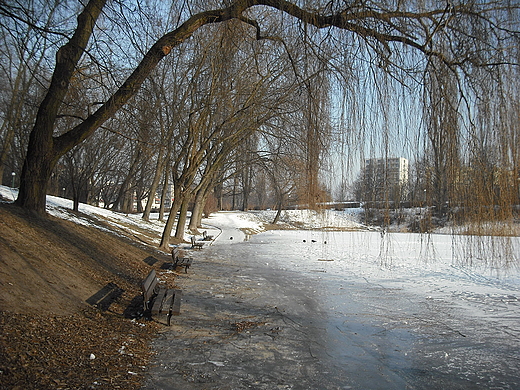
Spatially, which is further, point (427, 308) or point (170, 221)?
point (170, 221)

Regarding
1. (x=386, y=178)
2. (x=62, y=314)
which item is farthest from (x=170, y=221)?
(x=386, y=178)

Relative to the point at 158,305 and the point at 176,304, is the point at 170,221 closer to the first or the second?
the point at 176,304

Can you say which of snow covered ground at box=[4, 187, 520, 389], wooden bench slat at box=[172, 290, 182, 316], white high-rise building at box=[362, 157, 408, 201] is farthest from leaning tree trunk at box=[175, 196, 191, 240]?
white high-rise building at box=[362, 157, 408, 201]

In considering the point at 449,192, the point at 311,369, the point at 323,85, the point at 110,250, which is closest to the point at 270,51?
the point at 323,85

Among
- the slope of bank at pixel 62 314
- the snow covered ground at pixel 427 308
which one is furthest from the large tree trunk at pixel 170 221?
the slope of bank at pixel 62 314

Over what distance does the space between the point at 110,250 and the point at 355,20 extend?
9067 mm

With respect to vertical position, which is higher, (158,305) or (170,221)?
(170,221)

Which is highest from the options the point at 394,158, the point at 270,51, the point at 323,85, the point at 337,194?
the point at 270,51

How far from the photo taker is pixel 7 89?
6984 mm

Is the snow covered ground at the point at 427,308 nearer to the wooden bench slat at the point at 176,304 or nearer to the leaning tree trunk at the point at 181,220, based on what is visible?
the wooden bench slat at the point at 176,304

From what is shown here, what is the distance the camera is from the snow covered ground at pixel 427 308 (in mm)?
4914

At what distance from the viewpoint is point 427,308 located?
8.51 metres

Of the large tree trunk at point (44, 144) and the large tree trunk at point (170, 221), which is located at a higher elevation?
the large tree trunk at point (44, 144)

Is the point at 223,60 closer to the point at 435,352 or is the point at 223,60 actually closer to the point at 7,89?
the point at 7,89
